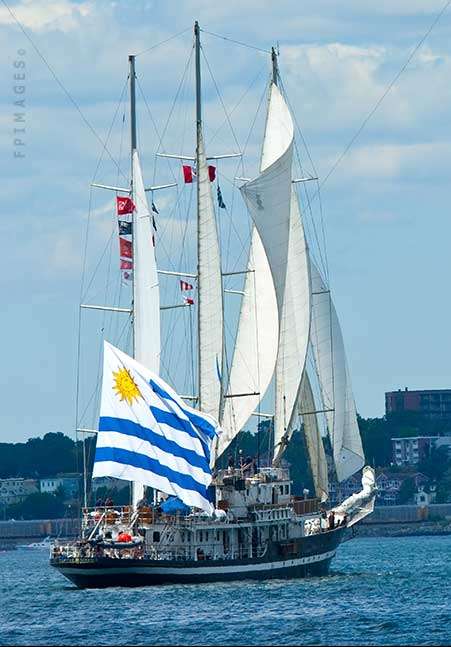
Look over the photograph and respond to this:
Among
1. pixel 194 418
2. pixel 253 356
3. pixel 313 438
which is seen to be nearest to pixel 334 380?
pixel 313 438

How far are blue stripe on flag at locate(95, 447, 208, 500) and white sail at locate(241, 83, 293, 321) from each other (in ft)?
Answer: 45.2

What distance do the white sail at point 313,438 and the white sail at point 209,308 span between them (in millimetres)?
7769

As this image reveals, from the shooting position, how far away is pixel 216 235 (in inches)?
4631

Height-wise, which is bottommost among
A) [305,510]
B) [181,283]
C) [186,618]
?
[186,618]

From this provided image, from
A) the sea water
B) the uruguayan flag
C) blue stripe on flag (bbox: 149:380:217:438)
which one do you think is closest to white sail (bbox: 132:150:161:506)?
blue stripe on flag (bbox: 149:380:217:438)

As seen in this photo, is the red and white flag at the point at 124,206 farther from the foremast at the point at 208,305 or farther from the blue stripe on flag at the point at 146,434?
the blue stripe on flag at the point at 146,434

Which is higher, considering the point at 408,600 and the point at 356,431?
the point at 356,431

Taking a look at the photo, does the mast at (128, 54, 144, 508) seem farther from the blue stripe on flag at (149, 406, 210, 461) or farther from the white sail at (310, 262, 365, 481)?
the white sail at (310, 262, 365, 481)

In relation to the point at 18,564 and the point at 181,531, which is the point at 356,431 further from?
the point at 18,564

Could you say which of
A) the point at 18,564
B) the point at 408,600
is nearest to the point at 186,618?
the point at 408,600

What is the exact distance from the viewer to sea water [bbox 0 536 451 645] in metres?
87.6

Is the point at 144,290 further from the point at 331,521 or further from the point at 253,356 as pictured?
the point at 331,521

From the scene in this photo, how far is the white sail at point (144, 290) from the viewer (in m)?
116

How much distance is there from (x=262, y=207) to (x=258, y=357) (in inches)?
275
